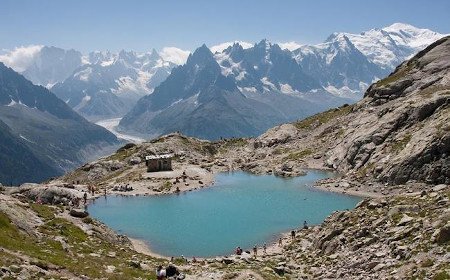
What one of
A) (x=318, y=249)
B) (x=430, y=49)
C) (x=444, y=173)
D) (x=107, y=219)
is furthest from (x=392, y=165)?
(x=430, y=49)

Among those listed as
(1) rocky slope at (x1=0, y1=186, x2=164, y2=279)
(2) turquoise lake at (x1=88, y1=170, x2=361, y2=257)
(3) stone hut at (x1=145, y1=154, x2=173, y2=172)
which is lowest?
(2) turquoise lake at (x1=88, y1=170, x2=361, y2=257)

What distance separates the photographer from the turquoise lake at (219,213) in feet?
279

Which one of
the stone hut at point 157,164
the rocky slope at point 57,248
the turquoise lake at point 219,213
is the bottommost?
the turquoise lake at point 219,213

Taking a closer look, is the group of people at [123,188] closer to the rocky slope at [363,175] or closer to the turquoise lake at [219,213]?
the rocky slope at [363,175]

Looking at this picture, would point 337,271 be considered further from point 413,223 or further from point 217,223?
point 217,223

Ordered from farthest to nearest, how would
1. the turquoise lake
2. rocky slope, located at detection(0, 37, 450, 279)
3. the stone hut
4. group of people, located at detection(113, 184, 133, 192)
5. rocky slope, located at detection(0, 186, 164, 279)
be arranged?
the stone hut
group of people, located at detection(113, 184, 133, 192)
the turquoise lake
rocky slope, located at detection(0, 37, 450, 279)
rocky slope, located at detection(0, 186, 164, 279)

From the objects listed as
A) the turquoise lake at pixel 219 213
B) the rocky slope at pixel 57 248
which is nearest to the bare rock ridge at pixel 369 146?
the turquoise lake at pixel 219 213

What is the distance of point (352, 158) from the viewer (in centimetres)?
13812

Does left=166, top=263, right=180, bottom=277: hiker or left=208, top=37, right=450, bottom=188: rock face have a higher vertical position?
left=208, top=37, right=450, bottom=188: rock face

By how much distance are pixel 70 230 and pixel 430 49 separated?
574 ft

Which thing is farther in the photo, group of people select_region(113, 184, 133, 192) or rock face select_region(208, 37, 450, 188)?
group of people select_region(113, 184, 133, 192)

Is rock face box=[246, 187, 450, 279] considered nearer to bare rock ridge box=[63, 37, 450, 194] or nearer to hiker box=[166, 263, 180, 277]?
hiker box=[166, 263, 180, 277]

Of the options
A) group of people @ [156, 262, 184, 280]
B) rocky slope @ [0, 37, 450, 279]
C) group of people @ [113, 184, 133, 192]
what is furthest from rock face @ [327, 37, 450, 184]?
group of people @ [156, 262, 184, 280]

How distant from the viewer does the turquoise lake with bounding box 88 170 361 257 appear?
8516cm
